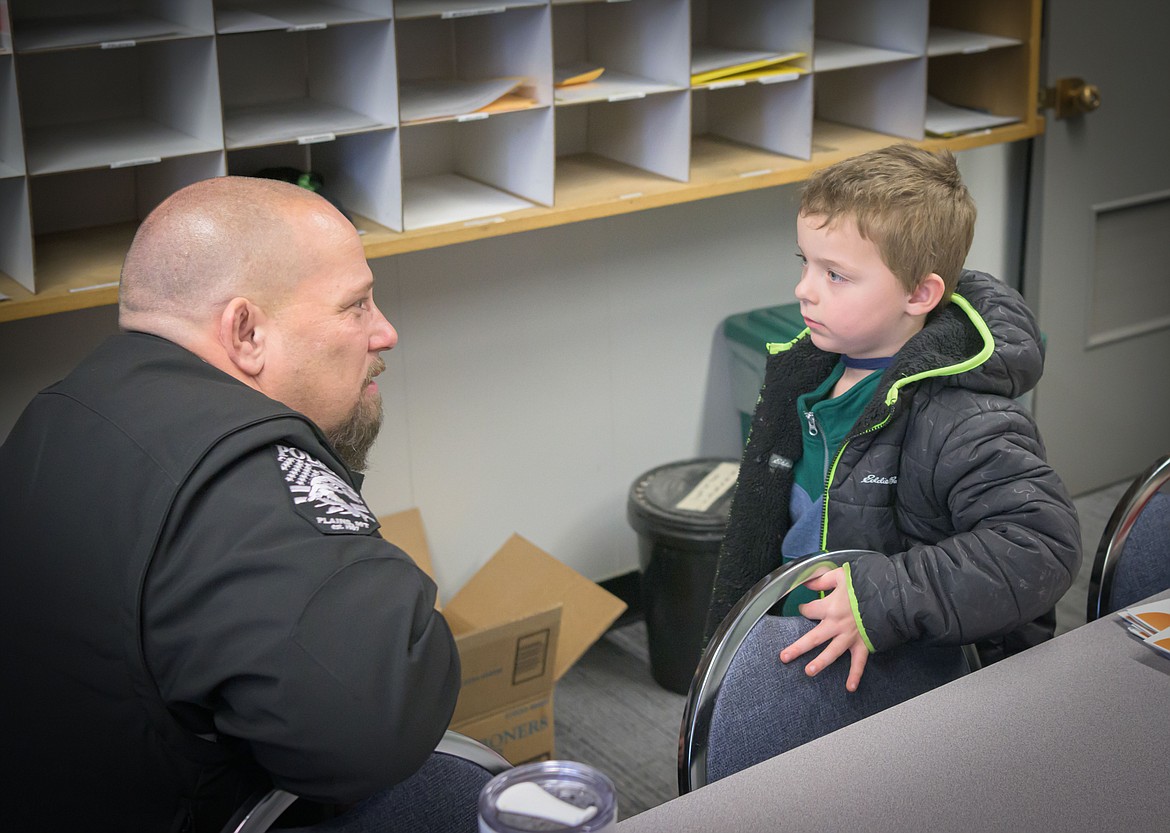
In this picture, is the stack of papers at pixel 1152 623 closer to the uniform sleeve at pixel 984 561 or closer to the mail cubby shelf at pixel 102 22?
the uniform sleeve at pixel 984 561

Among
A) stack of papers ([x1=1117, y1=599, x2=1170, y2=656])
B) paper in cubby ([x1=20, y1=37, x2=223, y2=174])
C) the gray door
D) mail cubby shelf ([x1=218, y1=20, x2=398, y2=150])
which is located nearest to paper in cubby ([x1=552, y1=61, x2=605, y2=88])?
mail cubby shelf ([x1=218, y1=20, x2=398, y2=150])

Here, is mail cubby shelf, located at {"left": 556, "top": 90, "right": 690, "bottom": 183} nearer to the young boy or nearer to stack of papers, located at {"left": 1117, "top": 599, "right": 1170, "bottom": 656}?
the young boy

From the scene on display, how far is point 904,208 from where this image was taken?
160 centimetres

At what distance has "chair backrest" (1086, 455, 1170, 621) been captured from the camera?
160 cm

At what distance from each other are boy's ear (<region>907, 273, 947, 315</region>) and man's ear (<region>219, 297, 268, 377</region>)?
33.1 inches

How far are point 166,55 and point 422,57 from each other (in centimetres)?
57

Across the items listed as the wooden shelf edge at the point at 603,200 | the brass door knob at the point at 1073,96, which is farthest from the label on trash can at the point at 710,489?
the brass door knob at the point at 1073,96

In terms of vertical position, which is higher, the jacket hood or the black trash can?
the jacket hood

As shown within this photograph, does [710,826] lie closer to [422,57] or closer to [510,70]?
[510,70]

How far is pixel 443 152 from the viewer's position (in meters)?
2.66

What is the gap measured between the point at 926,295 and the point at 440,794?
35.9 inches

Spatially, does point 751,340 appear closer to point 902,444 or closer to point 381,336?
point 902,444

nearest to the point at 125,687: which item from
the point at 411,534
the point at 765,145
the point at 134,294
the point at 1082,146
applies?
the point at 134,294

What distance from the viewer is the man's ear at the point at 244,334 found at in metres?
1.36
